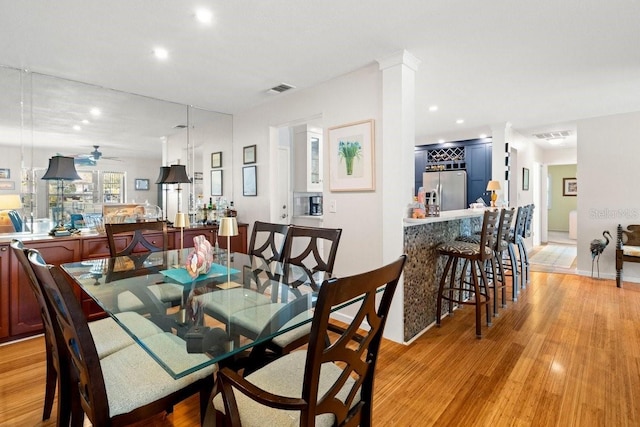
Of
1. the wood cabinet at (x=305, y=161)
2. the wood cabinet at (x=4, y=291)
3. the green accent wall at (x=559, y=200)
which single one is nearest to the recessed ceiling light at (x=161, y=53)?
the wood cabinet at (x=4, y=291)

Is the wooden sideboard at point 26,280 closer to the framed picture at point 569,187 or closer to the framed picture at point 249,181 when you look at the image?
the framed picture at point 249,181

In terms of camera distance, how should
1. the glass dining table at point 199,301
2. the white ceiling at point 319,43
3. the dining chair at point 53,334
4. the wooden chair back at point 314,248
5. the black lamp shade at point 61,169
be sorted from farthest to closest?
the black lamp shade at point 61,169 < the wooden chair back at point 314,248 < the white ceiling at point 319,43 < the dining chair at point 53,334 < the glass dining table at point 199,301

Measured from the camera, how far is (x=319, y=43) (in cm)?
252

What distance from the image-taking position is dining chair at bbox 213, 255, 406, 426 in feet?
3.04

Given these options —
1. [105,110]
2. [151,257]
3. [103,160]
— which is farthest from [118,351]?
[105,110]

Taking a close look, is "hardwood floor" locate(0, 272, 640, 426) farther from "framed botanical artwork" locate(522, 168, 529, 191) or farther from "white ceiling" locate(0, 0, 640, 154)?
"framed botanical artwork" locate(522, 168, 529, 191)

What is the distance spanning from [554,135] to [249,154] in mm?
5892

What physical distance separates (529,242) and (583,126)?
9.52 ft

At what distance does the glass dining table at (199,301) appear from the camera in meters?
1.23

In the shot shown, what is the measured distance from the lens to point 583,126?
197 inches

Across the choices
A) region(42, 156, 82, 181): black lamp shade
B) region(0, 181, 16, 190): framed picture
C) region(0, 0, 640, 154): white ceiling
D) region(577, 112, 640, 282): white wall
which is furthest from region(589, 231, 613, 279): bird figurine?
region(0, 181, 16, 190): framed picture

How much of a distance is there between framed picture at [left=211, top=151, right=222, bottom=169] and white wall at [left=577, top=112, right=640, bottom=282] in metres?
5.46

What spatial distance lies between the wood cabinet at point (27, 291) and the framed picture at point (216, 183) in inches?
71.2

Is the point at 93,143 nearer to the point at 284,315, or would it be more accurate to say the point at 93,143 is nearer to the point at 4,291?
the point at 4,291
